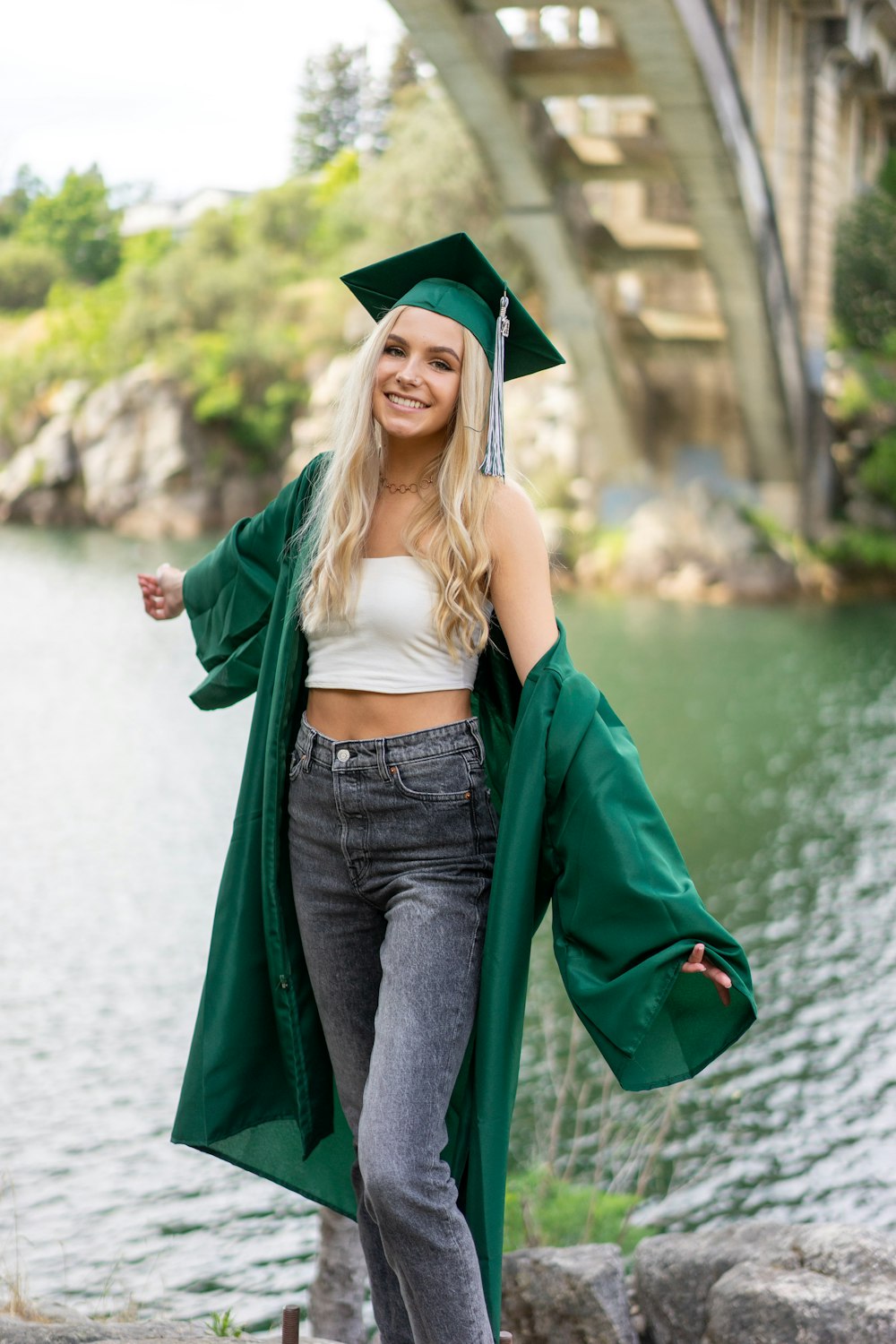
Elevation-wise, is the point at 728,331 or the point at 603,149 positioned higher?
the point at 603,149

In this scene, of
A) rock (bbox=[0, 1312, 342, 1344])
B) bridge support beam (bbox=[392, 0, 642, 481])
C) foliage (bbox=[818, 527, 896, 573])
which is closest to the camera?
rock (bbox=[0, 1312, 342, 1344])

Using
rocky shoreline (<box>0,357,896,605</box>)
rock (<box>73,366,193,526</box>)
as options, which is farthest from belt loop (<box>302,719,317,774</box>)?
rock (<box>73,366,193,526</box>)

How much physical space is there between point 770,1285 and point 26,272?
94.4ft

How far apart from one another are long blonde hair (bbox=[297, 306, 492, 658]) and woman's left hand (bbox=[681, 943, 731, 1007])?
49 cm

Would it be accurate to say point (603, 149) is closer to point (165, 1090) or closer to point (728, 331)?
point (728, 331)

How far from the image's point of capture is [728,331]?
53.7ft

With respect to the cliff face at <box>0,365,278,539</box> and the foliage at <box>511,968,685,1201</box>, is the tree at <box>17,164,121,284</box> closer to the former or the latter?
the cliff face at <box>0,365,278,539</box>

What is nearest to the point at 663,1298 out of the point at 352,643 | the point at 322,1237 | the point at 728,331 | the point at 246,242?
the point at 322,1237

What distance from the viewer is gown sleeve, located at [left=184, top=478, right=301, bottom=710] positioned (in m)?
2.30

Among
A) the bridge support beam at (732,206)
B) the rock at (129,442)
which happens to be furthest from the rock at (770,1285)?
the rock at (129,442)

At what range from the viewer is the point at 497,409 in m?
2.12

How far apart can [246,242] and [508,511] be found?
27311mm

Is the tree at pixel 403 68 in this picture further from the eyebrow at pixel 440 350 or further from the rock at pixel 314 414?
the eyebrow at pixel 440 350

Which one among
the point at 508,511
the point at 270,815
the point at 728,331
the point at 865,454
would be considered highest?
the point at 508,511
